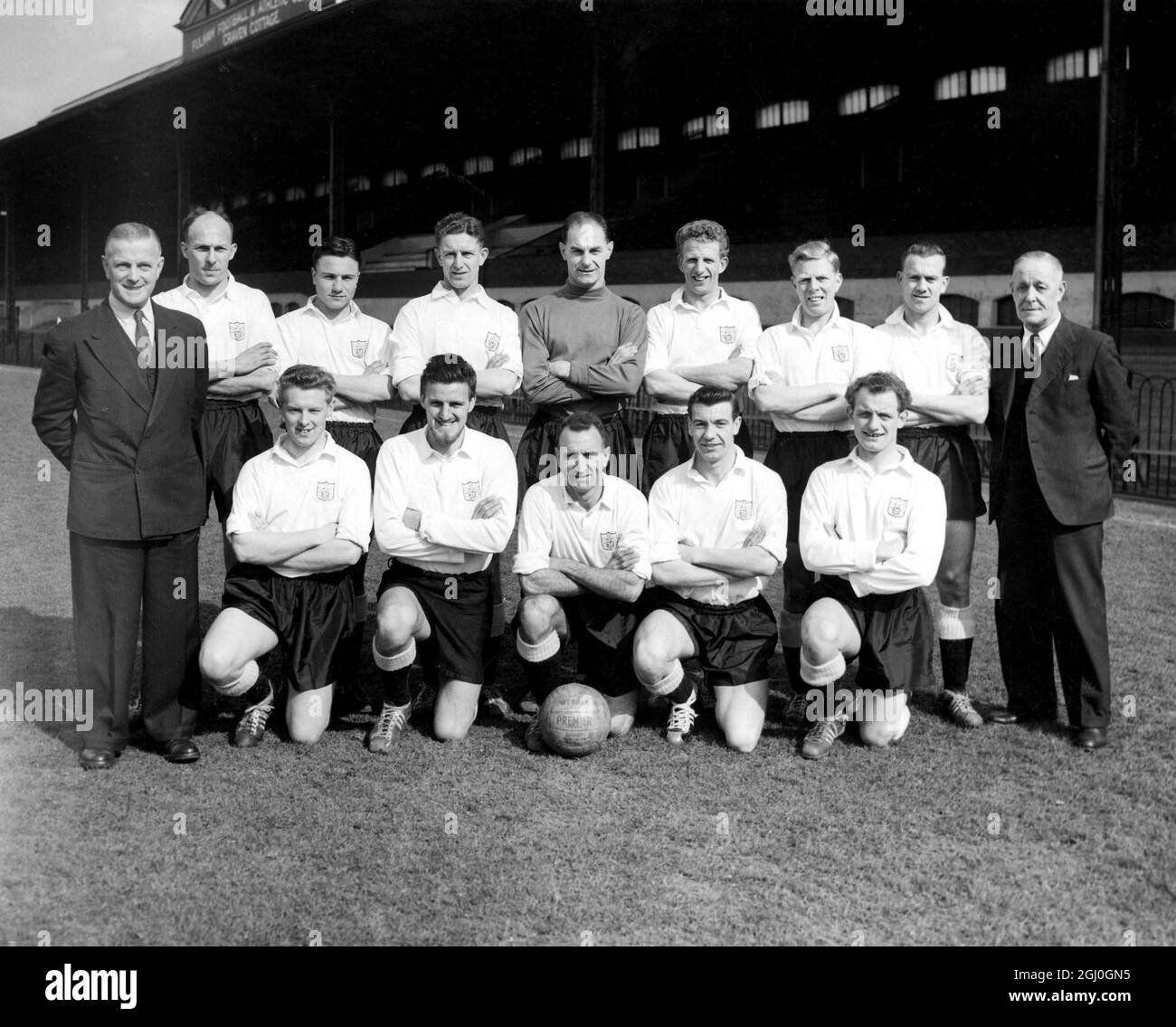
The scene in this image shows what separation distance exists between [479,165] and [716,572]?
96.8 ft

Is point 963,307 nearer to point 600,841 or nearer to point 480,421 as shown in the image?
point 480,421

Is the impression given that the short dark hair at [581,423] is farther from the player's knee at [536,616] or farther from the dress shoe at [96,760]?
the dress shoe at [96,760]

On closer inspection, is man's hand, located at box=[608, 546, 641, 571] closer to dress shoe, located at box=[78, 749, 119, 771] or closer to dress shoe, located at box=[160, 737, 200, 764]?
dress shoe, located at box=[160, 737, 200, 764]

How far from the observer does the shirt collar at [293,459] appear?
5.10 m

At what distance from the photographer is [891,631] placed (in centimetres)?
501

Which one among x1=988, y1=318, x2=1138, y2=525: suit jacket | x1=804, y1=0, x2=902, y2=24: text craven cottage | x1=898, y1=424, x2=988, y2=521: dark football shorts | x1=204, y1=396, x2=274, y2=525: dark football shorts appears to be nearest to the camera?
x1=988, y1=318, x2=1138, y2=525: suit jacket

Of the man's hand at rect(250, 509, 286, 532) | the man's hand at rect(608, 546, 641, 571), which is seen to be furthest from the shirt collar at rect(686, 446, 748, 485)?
the man's hand at rect(250, 509, 286, 532)

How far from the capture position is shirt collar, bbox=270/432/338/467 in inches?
201

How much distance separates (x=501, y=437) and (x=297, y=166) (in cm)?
3152

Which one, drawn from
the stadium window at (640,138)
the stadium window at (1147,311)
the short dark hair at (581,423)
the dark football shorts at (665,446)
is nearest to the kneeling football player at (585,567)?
the short dark hair at (581,423)

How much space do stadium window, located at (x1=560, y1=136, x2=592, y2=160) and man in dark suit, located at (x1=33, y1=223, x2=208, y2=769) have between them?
83.3 feet

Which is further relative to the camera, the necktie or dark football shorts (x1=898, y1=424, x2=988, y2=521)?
dark football shorts (x1=898, y1=424, x2=988, y2=521)

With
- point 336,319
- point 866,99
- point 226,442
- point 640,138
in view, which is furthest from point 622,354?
point 640,138

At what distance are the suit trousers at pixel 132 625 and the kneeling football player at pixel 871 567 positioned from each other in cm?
262
